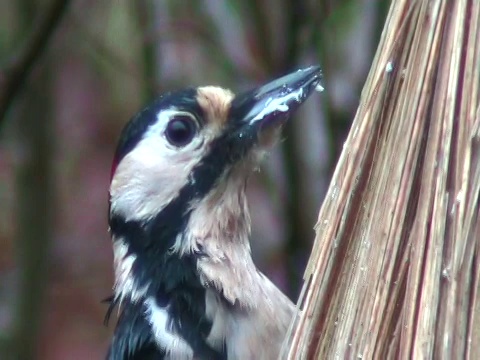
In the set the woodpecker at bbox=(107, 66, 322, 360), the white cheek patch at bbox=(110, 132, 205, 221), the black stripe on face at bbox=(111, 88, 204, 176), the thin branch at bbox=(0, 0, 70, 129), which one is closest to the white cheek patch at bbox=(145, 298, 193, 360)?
the woodpecker at bbox=(107, 66, 322, 360)

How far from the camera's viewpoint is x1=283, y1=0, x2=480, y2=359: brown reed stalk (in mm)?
1311

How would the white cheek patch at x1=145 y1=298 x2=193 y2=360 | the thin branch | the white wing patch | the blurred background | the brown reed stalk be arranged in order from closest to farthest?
the brown reed stalk, the white cheek patch at x1=145 y1=298 x2=193 y2=360, the white wing patch, the thin branch, the blurred background

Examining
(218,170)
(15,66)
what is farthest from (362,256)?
(15,66)

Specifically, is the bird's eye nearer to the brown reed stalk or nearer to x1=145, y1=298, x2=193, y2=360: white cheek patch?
x1=145, y1=298, x2=193, y2=360: white cheek patch

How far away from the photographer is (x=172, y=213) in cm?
200

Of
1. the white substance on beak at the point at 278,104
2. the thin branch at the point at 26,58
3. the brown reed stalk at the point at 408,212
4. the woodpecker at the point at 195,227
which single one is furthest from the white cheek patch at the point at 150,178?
the thin branch at the point at 26,58

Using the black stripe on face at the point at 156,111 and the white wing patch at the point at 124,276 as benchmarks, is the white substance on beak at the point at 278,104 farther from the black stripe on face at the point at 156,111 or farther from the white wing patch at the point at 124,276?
the white wing patch at the point at 124,276

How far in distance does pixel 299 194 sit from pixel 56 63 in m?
0.87

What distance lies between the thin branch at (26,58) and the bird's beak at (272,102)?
861 millimetres

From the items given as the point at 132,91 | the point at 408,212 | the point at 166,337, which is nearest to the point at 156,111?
the point at 166,337

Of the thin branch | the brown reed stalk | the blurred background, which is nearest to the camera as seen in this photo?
the brown reed stalk

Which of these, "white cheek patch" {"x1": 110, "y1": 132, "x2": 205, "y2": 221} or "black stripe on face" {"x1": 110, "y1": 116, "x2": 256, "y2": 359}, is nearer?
"black stripe on face" {"x1": 110, "y1": 116, "x2": 256, "y2": 359}

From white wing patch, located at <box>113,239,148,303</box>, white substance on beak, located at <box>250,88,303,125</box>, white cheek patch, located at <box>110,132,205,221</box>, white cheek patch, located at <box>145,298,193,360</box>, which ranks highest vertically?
white substance on beak, located at <box>250,88,303,125</box>

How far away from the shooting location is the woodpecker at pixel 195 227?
1.84 meters
